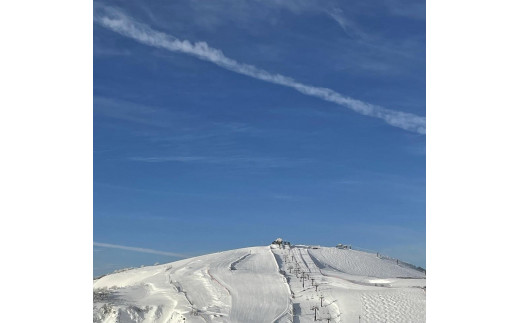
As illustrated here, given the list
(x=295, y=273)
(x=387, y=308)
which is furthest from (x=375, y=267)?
(x=387, y=308)

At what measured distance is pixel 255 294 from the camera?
25438 mm

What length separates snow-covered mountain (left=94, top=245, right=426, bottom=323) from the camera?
74.6 ft

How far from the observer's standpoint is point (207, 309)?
75.5 feet

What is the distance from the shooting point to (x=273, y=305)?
78.5ft

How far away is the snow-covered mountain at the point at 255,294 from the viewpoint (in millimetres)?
22750

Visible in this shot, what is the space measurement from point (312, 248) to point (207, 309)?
1733cm

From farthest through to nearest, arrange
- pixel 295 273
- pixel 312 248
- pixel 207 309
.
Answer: pixel 312 248 → pixel 295 273 → pixel 207 309
